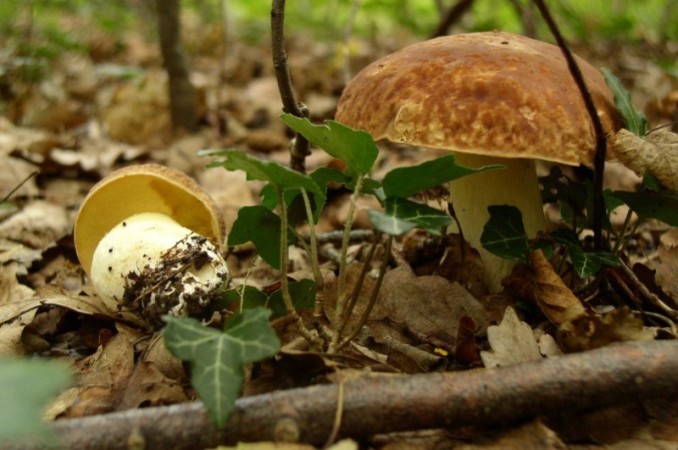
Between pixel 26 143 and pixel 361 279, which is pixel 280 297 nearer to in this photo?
pixel 361 279

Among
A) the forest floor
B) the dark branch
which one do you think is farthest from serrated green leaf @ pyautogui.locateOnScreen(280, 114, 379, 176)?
the dark branch

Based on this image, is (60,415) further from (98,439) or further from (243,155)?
(243,155)

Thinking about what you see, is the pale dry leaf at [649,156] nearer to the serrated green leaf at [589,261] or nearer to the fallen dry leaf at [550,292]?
the serrated green leaf at [589,261]

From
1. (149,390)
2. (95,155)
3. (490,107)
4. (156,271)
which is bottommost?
(95,155)

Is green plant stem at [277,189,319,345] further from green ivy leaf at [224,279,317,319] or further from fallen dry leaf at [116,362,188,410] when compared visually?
fallen dry leaf at [116,362,188,410]

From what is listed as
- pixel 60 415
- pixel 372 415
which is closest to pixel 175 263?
pixel 60 415

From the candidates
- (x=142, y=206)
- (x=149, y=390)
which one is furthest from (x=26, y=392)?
(x=142, y=206)
